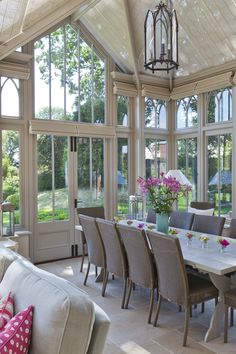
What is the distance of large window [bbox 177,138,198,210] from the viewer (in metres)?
6.18

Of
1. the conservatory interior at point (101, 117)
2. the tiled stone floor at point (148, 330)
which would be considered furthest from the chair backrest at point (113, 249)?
the conservatory interior at point (101, 117)

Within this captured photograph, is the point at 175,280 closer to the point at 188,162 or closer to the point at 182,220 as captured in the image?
the point at 182,220

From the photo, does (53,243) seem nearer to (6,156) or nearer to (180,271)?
(6,156)

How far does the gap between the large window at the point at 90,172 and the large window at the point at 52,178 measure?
27 cm

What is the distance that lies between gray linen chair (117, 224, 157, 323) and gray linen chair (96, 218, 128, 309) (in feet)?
0.42

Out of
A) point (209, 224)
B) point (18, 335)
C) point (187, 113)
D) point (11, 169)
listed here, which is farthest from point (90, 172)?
point (18, 335)

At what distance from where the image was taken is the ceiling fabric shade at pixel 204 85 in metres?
5.36

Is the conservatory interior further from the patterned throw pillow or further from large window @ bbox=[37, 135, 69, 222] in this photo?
the patterned throw pillow

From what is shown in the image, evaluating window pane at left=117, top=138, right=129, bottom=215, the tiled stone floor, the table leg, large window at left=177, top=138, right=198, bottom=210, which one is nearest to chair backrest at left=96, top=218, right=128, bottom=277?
the tiled stone floor

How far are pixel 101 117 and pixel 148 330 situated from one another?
3.90 metres

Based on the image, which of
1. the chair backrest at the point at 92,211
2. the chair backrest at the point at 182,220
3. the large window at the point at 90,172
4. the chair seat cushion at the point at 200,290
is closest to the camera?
the chair seat cushion at the point at 200,290

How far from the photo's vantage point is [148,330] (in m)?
3.05

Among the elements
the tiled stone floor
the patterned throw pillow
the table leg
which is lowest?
the tiled stone floor

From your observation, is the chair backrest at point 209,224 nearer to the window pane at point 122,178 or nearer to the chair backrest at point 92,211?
the chair backrest at point 92,211
